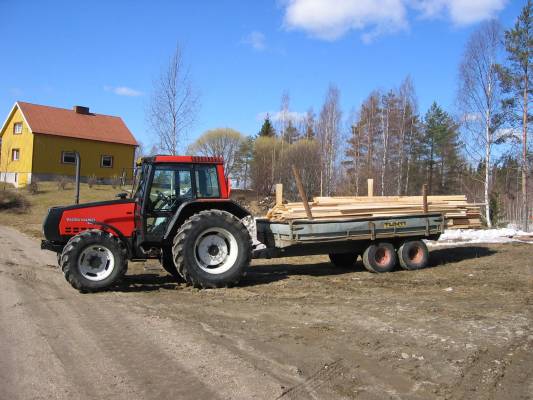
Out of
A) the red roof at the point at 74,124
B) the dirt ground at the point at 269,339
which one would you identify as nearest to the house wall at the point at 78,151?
the red roof at the point at 74,124

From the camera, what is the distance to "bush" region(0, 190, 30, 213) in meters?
23.9

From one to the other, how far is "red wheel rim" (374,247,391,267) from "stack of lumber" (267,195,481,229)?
2.44 feet

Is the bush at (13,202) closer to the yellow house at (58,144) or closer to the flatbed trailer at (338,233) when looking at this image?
the yellow house at (58,144)

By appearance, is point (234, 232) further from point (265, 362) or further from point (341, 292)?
point (265, 362)

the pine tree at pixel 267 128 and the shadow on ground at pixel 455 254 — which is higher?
the pine tree at pixel 267 128

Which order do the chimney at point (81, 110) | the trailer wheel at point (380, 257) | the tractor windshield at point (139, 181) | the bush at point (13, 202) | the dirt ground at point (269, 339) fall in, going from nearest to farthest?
the dirt ground at point (269, 339) < the tractor windshield at point (139, 181) < the trailer wheel at point (380, 257) < the bush at point (13, 202) < the chimney at point (81, 110)

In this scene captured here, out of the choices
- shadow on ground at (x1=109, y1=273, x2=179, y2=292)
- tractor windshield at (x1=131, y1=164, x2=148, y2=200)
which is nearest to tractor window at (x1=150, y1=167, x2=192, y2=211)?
tractor windshield at (x1=131, y1=164, x2=148, y2=200)

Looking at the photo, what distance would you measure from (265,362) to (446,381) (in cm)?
163

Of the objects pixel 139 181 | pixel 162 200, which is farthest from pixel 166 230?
pixel 139 181

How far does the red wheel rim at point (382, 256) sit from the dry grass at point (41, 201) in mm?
11442

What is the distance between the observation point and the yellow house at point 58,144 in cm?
3503

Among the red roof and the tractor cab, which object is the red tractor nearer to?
the tractor cab

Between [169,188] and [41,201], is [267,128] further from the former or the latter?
[169,188]

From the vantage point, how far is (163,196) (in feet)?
28.9
